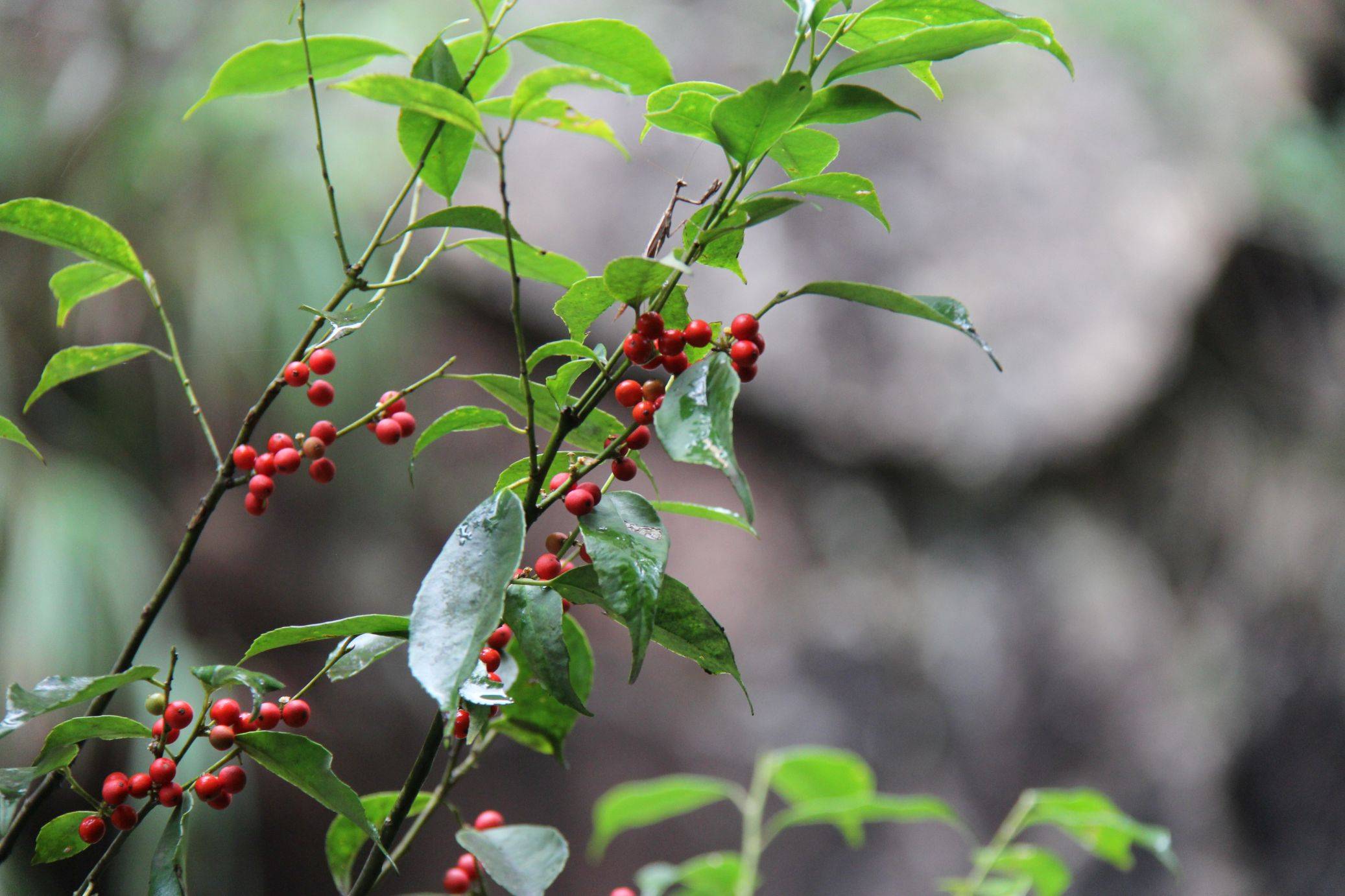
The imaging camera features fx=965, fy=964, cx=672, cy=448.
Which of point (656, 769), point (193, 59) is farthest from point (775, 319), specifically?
point (193, 59)

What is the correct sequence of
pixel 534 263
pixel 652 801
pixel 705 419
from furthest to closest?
pixel 652 801, pixel 534 263, pixel 705 419

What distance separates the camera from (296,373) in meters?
0.35

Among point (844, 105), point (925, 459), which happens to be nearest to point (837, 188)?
point (844, 105)

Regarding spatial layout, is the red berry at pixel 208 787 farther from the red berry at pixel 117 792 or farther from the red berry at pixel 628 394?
the red berry at pixel 628 394

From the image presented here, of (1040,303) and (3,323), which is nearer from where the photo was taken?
(3,323)

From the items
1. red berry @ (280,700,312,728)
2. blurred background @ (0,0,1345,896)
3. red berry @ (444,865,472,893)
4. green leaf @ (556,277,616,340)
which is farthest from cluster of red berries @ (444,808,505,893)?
blurred background @ (0,0,1345,896)

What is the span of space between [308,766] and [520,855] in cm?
9

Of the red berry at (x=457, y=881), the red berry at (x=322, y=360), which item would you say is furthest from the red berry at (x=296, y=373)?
the red berry at (x=457, y=881)

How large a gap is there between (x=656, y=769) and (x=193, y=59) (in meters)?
1.62

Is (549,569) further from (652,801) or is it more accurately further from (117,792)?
(652,801)

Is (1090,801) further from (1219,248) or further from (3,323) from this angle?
(1219,248)

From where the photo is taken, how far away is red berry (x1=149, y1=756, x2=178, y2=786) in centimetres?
Result: 31

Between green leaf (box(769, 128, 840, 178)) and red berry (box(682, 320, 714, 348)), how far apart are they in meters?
0.07

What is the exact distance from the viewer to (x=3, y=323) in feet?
5.06
